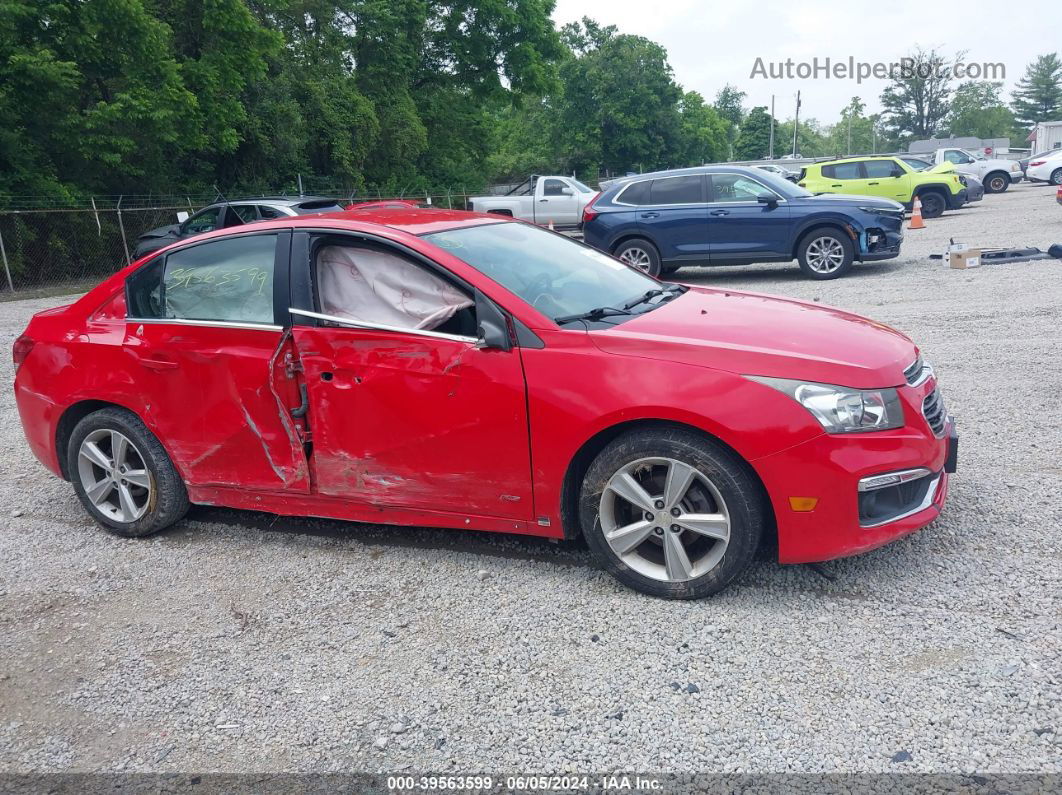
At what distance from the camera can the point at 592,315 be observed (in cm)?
423

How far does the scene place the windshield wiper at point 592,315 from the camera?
408 centimetres

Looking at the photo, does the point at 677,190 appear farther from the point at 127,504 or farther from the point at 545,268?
the point at 127,504

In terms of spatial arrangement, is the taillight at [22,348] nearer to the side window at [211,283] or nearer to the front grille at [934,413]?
the side window at [211,283]

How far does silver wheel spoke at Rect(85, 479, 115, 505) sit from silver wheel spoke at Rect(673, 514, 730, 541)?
10.4 feet

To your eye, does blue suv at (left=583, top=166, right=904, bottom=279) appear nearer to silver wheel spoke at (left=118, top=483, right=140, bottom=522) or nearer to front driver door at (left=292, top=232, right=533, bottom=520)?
front driver door at (left=292, top=232, right=533, bottom=520)

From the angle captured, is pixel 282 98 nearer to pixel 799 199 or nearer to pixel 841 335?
pixel 799 199

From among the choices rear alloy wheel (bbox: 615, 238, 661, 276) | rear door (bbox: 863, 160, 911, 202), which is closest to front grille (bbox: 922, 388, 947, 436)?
rear alloy wheel (bbox: 615, 238, 661, 276)

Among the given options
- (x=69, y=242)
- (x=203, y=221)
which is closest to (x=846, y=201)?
(x=203, y=221)

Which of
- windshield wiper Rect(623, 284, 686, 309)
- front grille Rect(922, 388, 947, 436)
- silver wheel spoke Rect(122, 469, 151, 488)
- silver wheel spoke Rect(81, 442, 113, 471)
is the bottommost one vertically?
silver wheel spoke Rect(122, 469, 151, 488)

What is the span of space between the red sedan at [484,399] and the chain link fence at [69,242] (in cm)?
1419

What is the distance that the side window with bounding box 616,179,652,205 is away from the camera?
553 inches

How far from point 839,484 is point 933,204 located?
23.7 metres

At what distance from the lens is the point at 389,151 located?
34.4 m

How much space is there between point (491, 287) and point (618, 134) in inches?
2234
